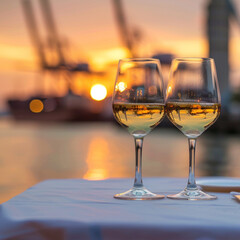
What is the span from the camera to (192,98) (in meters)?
0.65

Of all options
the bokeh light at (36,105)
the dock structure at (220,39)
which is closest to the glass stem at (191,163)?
the dock structure at (220,39)

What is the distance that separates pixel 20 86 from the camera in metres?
43.8

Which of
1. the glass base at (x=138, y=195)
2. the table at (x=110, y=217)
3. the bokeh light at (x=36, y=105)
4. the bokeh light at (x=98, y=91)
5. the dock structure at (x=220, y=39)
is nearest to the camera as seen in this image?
the table at (x=110, y=217)

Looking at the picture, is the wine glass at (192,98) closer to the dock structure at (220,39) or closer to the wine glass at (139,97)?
the wine glass at (139,97)

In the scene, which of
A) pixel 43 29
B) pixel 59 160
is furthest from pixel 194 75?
pixel 43 29

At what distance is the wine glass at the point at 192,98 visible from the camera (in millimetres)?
654

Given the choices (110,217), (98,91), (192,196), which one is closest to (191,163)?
(192,196)

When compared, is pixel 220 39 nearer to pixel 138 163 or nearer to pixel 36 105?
pixel 138 163

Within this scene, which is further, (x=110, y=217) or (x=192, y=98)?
(x=192, y=98)

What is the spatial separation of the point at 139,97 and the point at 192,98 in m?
0.07

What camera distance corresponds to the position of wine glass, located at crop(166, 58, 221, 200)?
2.15ft

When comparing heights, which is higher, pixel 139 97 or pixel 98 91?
pixel 98 91

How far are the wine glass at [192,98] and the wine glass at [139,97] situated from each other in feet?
0.05

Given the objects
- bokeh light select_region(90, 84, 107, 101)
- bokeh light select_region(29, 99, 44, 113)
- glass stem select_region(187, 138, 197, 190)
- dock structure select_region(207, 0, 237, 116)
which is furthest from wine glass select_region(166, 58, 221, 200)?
bokeh light select_region(29, 99, 44, 113)
